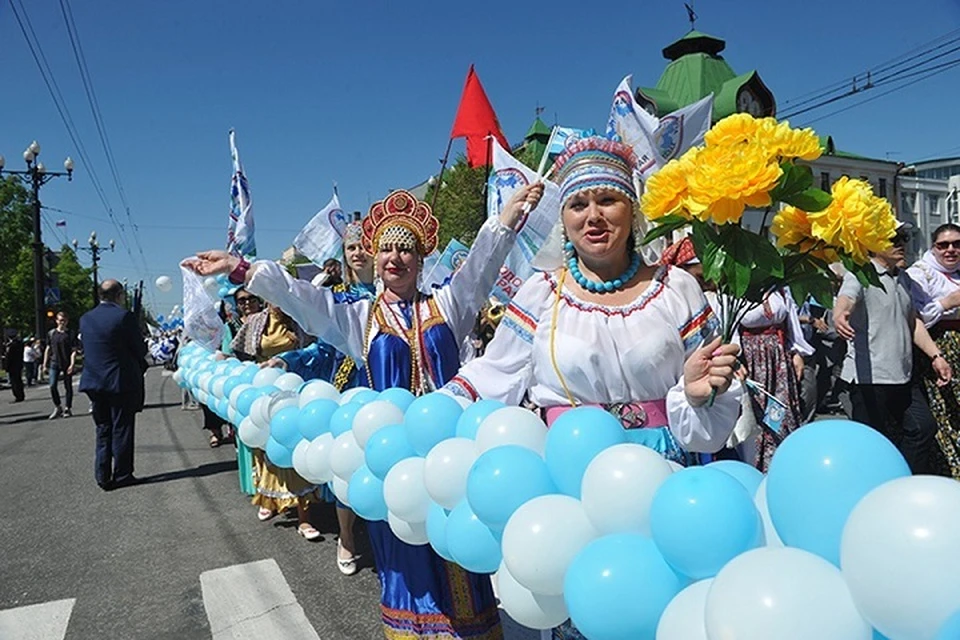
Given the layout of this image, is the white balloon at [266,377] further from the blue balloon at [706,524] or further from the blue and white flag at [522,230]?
the blue balloon at [706,524]

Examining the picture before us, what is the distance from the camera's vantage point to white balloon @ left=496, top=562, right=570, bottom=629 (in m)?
1.61

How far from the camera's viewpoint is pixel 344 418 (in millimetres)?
2742

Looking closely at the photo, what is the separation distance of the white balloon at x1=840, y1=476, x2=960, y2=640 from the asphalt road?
104 inches

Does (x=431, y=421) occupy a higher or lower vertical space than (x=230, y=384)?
higher

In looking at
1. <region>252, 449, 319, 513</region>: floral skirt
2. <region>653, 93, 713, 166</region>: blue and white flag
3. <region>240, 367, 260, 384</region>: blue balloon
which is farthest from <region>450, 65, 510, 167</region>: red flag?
<region>252, 449, 319, 513</region>: floral skirt

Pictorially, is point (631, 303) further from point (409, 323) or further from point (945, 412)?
point (945, 412)

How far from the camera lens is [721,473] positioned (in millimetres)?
1253

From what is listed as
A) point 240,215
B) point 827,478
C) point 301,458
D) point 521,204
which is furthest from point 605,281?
point 240,215

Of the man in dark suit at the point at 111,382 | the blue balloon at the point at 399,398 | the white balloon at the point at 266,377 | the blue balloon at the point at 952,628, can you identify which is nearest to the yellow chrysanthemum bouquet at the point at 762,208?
the blue balloon at the point at 952,628

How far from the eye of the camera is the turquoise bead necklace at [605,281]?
214 centimetres

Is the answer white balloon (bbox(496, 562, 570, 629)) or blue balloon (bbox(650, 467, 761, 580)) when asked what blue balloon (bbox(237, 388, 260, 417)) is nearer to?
white balloon (bbox(496, 562, 570, 629))

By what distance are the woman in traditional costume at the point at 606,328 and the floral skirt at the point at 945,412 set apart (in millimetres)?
3155

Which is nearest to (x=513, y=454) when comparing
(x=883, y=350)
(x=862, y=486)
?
(x=862, y=486)

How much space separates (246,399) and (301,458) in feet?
4.48
